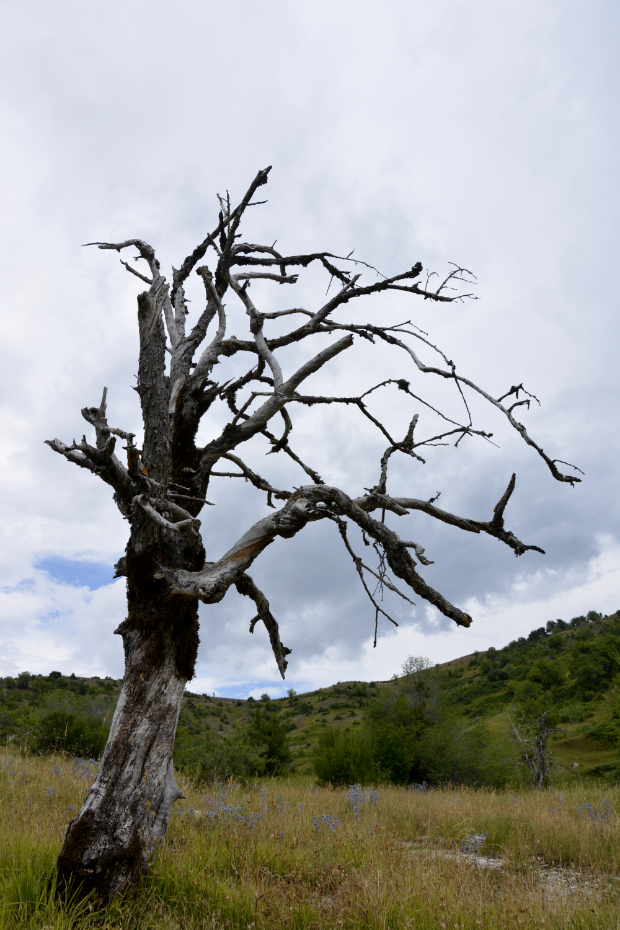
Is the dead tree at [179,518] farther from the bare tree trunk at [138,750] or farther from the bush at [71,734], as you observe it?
the bush at [71,734]

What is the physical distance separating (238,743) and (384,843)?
11634 millimetres

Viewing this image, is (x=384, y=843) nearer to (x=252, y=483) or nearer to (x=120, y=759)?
(x=120, y=759)

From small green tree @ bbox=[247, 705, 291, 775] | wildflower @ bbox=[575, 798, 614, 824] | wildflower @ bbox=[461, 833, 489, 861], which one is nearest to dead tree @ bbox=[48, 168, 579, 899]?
wildflower @ bbox=[461, 833, 489, 861]

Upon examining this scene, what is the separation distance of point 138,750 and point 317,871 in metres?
2.36

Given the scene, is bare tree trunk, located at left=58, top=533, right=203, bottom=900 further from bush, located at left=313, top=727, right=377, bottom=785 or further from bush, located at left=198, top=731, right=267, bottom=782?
bush, located at left=313, top=727, right=377, bottom=785

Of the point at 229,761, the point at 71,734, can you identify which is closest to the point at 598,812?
the point at 229,761

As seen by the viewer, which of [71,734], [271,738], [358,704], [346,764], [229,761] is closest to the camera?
[71,734]

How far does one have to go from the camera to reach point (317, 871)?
492cm

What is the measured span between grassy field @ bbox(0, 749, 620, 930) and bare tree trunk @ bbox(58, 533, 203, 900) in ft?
0.79

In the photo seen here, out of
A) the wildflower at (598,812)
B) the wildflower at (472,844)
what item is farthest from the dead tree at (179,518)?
the wildflower at (598,812)

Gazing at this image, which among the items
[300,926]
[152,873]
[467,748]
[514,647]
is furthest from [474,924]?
[514,647]

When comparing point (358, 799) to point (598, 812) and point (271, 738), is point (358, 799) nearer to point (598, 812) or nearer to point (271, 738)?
point (598, 812)

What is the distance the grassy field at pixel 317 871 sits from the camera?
3605mm

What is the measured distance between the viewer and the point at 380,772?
16297mm
